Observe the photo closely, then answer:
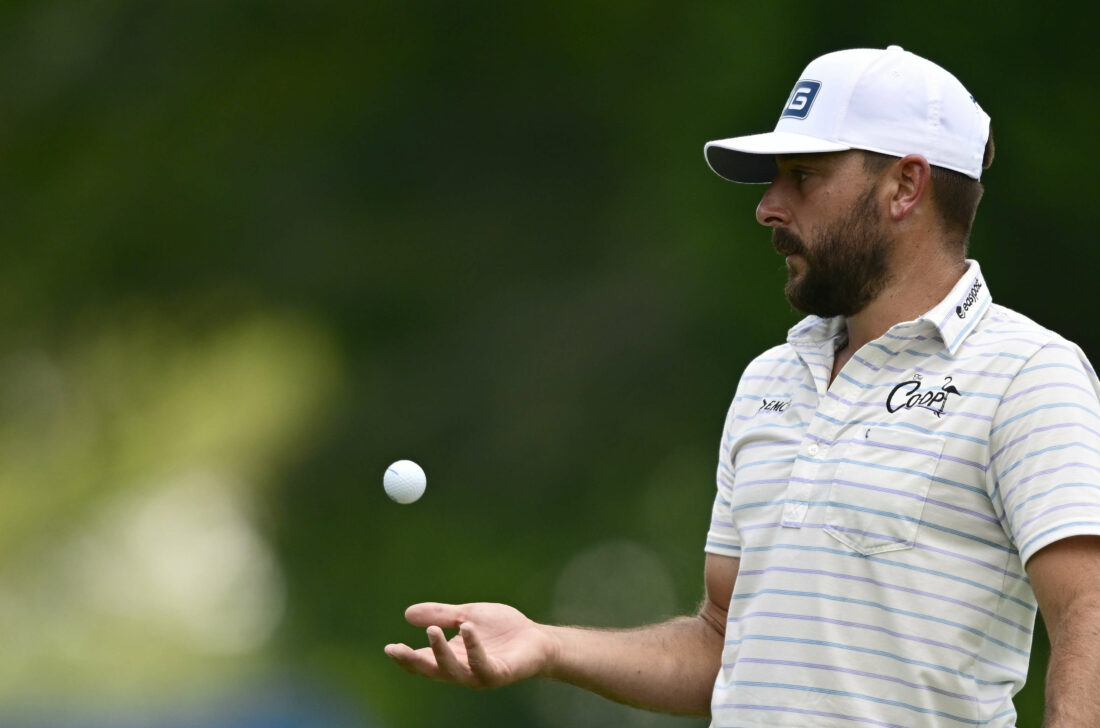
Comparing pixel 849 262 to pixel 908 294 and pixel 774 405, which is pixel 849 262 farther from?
pixel 774 405

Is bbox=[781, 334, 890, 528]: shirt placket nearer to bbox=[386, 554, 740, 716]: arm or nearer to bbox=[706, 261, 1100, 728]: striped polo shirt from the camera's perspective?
bbox=[706, 261, 1100, 728]: striped polo shirt

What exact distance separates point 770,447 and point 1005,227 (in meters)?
5.81

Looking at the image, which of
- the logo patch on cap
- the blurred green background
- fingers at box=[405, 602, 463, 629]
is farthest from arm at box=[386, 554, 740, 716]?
the blurred green background

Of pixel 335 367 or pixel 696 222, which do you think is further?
pixel 335 367

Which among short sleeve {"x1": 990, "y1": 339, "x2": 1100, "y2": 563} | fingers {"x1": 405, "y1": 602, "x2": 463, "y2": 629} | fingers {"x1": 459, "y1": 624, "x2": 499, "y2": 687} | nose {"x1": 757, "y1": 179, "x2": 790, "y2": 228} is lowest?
short sleeve {"x1": 990, "y1": 339, "x2": 1100, "y2": 563}

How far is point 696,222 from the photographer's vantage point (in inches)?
350

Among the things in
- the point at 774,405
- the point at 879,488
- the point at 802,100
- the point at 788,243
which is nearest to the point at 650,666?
the point at 774,405

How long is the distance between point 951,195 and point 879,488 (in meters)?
0.53

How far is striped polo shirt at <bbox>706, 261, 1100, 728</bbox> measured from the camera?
2.21 meters

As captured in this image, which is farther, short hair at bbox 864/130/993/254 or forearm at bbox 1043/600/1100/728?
short hair at bbox 864/130/993/254

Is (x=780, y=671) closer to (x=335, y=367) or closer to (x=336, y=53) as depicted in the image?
(x=335, y=367)

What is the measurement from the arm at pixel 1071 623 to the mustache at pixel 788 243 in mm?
642

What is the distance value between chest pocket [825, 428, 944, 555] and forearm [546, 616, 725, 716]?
49 centimetres

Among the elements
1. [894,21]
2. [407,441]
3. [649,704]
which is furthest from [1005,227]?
[649,704]
